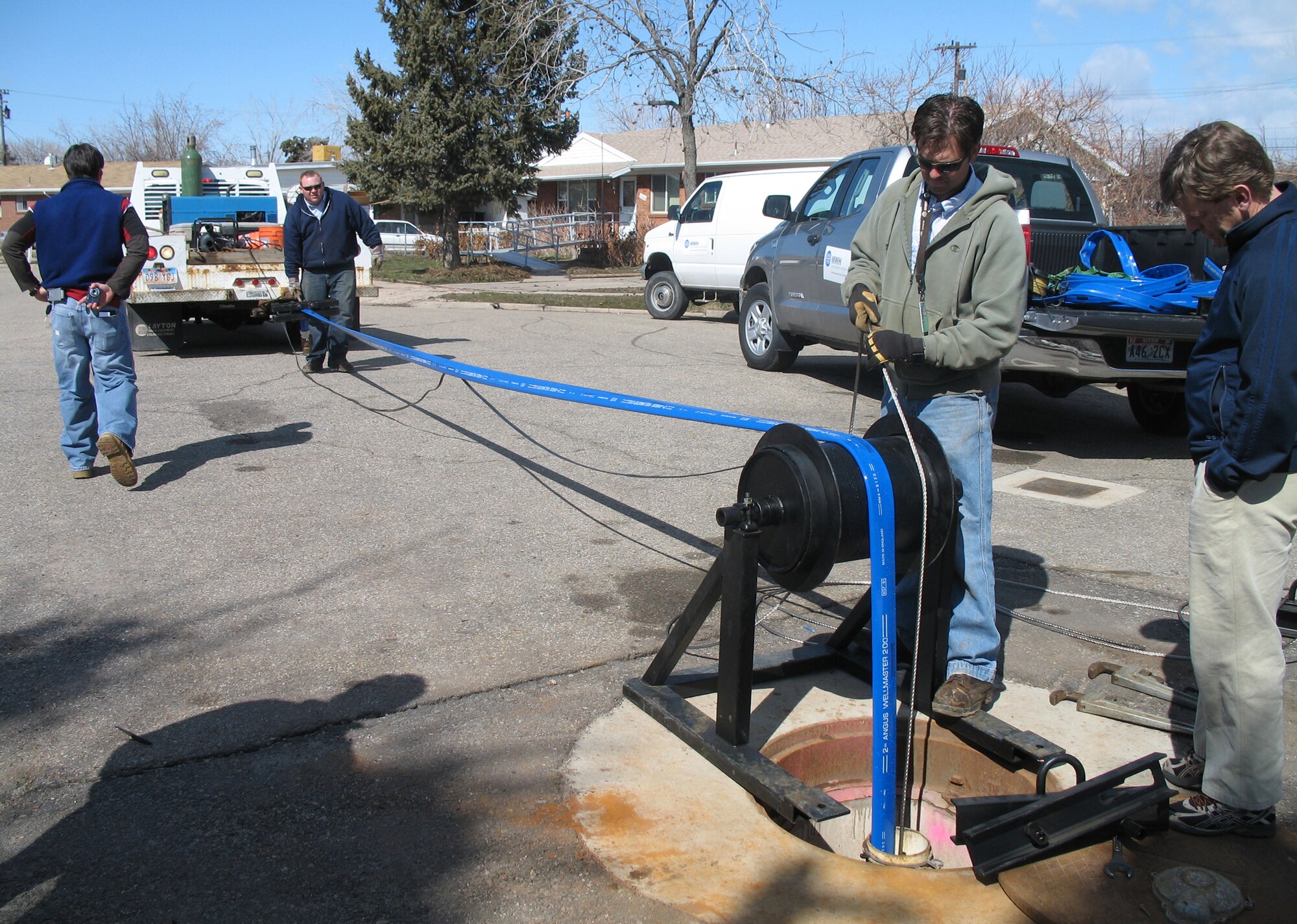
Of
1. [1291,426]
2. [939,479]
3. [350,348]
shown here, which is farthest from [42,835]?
[350,348]

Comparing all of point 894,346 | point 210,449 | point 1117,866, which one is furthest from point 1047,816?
point 210,449

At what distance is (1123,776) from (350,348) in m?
10.8

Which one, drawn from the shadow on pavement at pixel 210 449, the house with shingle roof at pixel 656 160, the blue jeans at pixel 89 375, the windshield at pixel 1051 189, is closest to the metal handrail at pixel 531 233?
the house with shingle roof at pixel 656 160

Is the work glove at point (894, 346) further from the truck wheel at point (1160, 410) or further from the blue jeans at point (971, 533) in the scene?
the truck wheel at point (1160, 410)

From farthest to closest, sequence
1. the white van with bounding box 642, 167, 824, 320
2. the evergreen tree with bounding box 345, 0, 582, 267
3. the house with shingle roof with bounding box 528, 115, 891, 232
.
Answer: the house with shingle roof with bounding box 528, 115, 891, 232, the evergreen tree with bounding box 345, 0, 582, 267, the white van with bounding box 642, 167, 824, 320

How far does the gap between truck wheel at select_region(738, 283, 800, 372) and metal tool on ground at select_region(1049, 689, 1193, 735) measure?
→ 23.4 ft

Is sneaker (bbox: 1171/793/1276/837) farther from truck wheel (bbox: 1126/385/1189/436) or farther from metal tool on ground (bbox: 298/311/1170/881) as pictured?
truck wheel (bbox: 1126/385/1189/436)

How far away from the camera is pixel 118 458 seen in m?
6.11

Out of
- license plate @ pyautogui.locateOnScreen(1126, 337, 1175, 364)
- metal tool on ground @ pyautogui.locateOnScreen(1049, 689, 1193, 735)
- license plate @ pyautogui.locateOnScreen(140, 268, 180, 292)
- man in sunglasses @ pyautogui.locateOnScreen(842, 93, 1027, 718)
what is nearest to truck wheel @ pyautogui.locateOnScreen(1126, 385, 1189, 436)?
license plate @ pyautogui.locateOnScreen(1126, 337, 1175, 364)

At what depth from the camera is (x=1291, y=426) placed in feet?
8.59

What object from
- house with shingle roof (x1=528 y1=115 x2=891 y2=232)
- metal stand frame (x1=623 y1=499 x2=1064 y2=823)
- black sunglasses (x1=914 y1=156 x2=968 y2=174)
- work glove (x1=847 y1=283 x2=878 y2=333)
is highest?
house with shingle roof (x1=528 y1=115 x2=891 y2=232)

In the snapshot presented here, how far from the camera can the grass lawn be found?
1052 inches

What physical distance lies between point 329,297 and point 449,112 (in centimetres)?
1985

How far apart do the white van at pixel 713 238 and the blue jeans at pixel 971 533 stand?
1151 cm
